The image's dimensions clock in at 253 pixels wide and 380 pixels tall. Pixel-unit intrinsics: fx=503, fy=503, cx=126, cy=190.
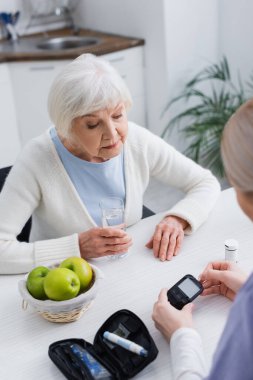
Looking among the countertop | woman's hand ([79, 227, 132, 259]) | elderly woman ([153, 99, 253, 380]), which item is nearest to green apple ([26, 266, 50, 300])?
woman's hand ([79, 227, 132, 259])

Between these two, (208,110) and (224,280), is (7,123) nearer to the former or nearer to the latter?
(208,110)

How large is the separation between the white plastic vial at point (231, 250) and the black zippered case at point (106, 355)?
1.09 feet

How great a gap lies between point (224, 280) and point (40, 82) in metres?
2.23

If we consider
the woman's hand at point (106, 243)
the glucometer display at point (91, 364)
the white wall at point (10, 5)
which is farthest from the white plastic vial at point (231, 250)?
the white wall at point (10, 5)

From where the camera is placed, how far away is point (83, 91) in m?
1.38

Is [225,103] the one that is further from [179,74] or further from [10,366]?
[10,366]

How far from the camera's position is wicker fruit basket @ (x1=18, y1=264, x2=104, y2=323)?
1.11m

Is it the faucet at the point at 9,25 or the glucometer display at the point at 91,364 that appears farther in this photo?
the faucet at the point at 9,25

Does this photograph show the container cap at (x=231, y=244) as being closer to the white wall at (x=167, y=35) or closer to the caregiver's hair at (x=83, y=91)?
the caregiver's hair at (x=83, y=91)

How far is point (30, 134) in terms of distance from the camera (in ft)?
10.8

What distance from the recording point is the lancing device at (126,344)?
101 centimetres

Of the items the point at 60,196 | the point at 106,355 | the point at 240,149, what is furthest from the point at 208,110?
the point at 240,149

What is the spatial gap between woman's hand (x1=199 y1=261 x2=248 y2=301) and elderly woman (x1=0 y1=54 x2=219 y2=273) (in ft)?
0.58

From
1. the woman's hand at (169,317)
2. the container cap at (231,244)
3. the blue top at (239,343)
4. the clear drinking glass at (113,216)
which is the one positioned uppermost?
the blue top at (239,343)
